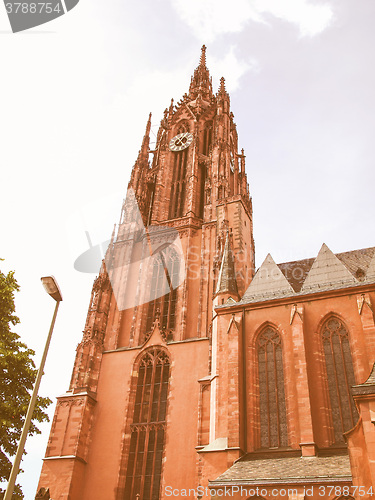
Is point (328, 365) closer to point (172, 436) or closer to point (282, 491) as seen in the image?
point (282, 491)

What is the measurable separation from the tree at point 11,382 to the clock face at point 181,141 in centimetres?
2150

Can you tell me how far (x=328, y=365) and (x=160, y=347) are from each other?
8.92 m

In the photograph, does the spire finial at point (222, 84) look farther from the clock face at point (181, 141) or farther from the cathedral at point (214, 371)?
the cathedral at point (214, 371)

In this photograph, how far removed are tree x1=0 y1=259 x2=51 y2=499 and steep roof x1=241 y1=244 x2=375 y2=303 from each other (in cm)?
927

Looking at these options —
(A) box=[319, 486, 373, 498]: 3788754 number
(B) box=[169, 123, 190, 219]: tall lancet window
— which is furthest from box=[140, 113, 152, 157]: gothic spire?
(A) box=[319, 486, 373, 498]: 3788754 number

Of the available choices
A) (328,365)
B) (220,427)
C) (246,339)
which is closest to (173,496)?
(220,427)

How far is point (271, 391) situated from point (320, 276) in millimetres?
5427

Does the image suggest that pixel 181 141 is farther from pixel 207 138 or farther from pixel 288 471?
pixel 288 471

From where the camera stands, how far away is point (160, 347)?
23.6 m

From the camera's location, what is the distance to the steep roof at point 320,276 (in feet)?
64.3

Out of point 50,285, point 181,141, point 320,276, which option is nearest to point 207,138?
point 181,141

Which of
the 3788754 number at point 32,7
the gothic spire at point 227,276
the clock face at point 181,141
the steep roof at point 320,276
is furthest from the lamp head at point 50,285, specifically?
the clock face at point 181,141

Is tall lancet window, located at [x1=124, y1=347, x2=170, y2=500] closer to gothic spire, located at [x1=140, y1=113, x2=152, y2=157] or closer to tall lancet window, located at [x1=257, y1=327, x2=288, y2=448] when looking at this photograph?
tall lancet window, located at [x1=257, y1=327, x2=288, y2=448]

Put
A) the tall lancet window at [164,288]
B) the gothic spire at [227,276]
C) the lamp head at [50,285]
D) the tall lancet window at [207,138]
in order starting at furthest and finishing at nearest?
the tall lancet window at [207,138]
the tall lancet window at [164,288]
the gothic spire at [227,276]
the lamp head at [50,285]
